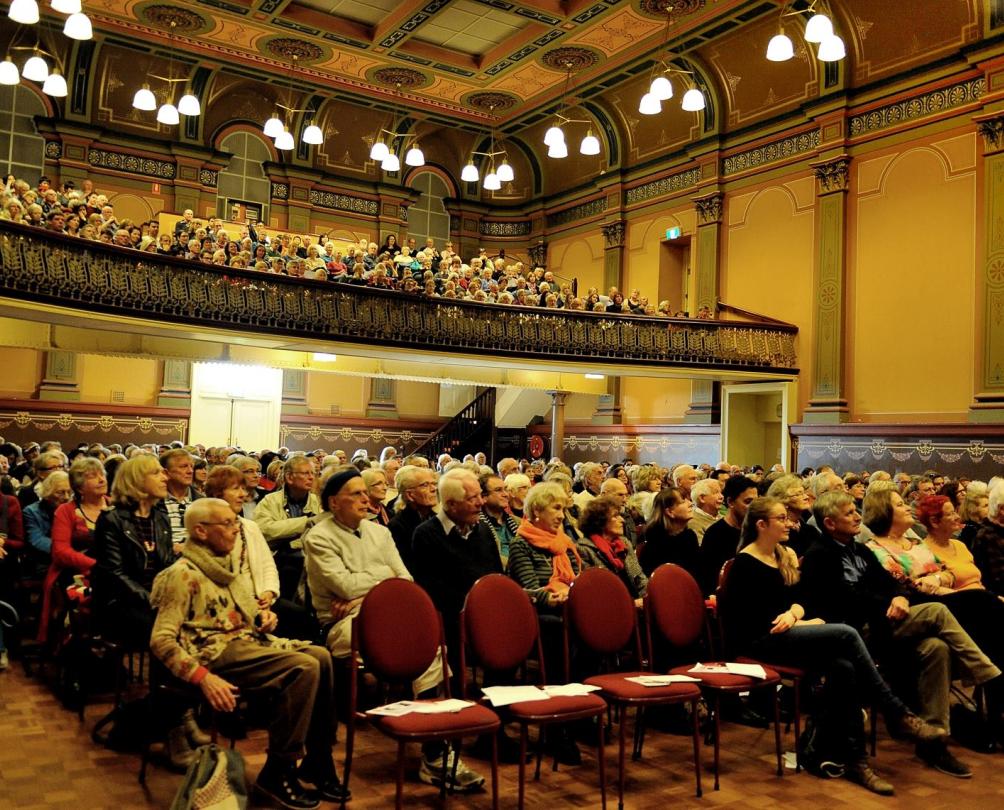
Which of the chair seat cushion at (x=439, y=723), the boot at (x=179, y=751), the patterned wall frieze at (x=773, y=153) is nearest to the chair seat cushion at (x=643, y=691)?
the chair seat cushion at (x=439, y=723)

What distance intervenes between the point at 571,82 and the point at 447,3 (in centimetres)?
338

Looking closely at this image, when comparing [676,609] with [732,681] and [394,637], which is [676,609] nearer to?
[732,681]

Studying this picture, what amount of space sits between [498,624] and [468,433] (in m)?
13.7

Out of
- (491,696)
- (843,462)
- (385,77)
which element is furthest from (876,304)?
(491,696)

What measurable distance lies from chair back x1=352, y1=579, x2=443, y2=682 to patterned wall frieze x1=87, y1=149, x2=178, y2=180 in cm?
1423

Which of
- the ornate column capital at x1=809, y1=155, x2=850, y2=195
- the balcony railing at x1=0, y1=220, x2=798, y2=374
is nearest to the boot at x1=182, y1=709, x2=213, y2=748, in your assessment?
the balcony railing at x1=0, y1=220, x2=798, y2=374

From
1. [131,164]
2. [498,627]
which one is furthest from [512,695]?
[131,164]

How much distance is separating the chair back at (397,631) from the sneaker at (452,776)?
38cm

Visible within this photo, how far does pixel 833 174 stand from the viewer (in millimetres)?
13094

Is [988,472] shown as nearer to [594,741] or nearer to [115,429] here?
[594,741]

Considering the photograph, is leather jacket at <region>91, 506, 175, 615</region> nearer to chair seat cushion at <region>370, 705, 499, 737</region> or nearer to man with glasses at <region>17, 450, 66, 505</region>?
chair seat cushion at <region>370, 705, 499, 737</region>

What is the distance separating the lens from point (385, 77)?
52.9 feet

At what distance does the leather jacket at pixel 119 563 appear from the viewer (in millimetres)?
3891

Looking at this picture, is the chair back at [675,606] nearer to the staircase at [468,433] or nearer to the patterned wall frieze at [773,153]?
the patterned wall frieze at [773,153]
